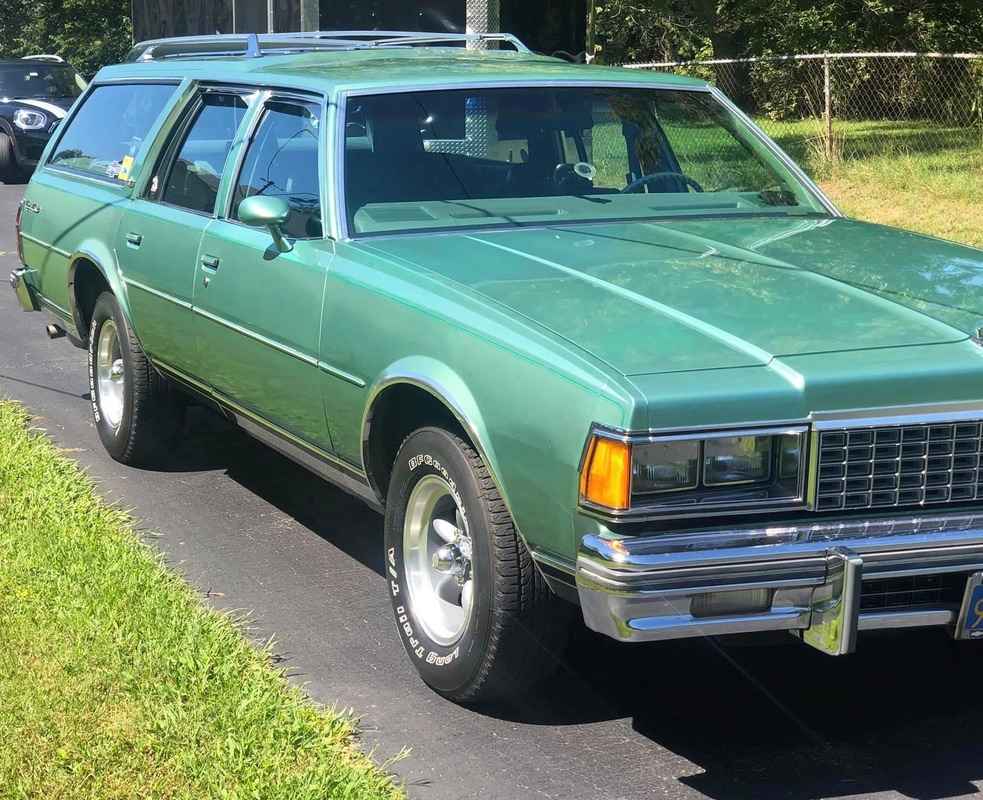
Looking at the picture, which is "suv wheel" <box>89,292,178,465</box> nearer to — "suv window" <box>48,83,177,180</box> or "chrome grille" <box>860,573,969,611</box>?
"suv window" <box>48,83,177,180</box>

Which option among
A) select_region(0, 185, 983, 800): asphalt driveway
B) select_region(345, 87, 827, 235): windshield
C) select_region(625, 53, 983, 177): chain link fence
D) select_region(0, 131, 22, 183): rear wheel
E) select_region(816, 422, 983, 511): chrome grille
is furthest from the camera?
select_region(0, 131, 22, 183): rear wheel

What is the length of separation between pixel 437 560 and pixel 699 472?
1.06m

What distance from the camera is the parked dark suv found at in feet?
67.4

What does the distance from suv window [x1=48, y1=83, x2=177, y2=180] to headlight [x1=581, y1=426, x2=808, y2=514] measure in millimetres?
3683

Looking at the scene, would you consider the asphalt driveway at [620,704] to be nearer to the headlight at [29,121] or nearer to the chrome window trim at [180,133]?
the chrome window trim at [180,133]

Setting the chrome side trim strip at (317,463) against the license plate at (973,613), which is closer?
the license plate at (973,613)

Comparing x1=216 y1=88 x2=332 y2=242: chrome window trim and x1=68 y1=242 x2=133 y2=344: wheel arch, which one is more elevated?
x1=216 y1=88 x2=332 y2=242: chrome window trim

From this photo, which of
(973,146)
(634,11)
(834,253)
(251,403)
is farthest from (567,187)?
(634,11)

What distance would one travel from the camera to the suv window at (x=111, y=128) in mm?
6641

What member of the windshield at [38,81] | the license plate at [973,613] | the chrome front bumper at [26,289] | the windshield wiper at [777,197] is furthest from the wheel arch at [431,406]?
the windshield at [38,81]

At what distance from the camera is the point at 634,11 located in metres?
38.5

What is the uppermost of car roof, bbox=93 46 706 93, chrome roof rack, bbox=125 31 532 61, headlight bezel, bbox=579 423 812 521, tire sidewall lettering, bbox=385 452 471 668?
chrome roof rack, bbox=125 31 532 61

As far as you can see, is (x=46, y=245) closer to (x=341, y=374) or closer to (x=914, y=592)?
(x=341, y=374)

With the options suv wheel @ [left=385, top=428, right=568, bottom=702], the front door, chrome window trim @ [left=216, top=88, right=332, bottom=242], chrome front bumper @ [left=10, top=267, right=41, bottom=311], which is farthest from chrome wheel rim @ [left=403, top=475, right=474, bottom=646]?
chrome front bumper @ [left=10, top=267, right=41, bottom=311]
